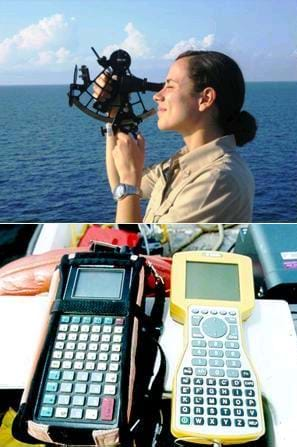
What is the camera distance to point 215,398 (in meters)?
0.72

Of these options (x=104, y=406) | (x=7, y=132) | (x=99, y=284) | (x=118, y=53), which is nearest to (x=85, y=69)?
(x=118, y=53)

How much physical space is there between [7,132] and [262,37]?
66 cm

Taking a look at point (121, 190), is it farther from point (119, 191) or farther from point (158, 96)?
point (158, 96)

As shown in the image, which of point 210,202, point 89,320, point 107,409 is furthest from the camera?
point 210,202

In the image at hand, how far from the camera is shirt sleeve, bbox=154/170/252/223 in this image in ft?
4.32

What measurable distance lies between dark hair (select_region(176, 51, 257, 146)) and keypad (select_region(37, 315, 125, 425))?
0.74 m

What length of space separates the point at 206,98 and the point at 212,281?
2.07 ft

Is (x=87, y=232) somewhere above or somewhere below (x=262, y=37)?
below

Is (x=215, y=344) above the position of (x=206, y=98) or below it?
below

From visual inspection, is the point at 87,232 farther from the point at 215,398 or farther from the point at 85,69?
the point at 215,398

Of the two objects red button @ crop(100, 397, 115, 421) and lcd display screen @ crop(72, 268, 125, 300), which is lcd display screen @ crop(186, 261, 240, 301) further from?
red button @ crop(100, 397, 115, 421)

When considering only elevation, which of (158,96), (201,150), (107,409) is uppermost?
(158,96)

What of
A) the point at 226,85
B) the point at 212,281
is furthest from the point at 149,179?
the point at 212,281

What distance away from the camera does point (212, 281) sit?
865mm
